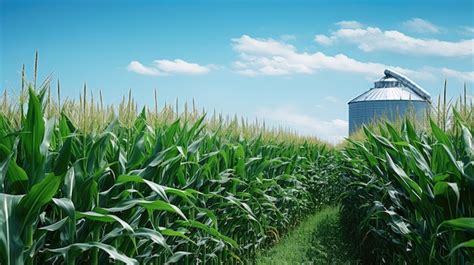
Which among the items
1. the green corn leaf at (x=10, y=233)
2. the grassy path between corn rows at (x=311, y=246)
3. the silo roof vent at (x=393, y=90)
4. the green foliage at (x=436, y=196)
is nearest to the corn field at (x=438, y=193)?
the green foliage at (x=436, y=196)

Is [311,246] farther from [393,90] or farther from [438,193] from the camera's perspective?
[393,90]

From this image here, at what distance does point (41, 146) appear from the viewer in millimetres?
2686

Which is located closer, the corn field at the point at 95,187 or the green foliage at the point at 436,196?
the corn field at the point at 95,187

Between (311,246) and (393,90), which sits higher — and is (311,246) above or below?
below

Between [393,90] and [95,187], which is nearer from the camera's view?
[95,187]

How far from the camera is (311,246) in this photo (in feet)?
25.3

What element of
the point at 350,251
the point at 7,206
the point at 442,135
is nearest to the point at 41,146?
the point at 7,206

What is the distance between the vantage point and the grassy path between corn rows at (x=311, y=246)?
264 inches

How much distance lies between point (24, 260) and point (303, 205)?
7.98m

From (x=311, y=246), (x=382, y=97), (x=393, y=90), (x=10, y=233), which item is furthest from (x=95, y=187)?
(x=393, y=90)

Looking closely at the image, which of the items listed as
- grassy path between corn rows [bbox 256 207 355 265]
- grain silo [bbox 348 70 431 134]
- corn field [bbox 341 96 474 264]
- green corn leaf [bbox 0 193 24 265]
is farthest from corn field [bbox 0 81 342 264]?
grain silo [bbox 348 70 431 134]

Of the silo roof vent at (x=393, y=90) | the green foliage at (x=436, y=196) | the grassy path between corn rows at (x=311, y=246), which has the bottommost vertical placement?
the grassy path between corn rows at (x=311, y=246)

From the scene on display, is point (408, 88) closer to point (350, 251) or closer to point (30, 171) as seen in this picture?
point (350, 251)

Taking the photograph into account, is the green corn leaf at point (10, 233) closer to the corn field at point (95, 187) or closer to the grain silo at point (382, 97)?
the corn field at point (95, 187)
